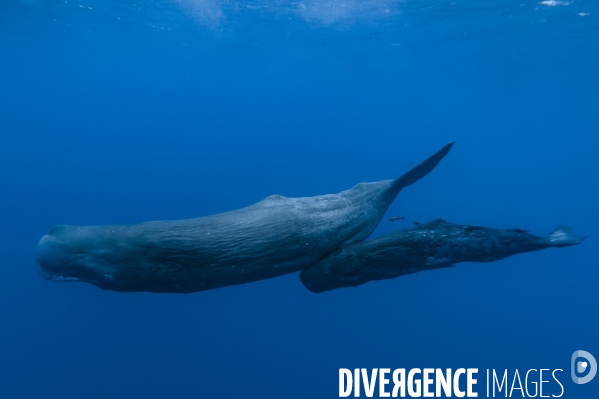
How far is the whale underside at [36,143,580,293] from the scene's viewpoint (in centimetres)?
491

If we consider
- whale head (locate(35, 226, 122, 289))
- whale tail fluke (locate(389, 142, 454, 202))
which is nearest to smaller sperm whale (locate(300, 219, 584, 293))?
whale tail fluke (locate(389, 142, 454, 202))

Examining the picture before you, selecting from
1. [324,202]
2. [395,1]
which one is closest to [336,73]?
[395,1]

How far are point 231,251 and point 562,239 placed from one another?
16.2 ft

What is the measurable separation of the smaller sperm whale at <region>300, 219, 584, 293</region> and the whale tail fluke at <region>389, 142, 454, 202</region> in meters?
0.99

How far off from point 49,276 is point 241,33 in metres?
27.4

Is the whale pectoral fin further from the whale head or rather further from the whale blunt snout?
the whale blunt snout

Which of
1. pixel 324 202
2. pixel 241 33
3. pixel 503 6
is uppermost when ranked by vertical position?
pixel 241 33

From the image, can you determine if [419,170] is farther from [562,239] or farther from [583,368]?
[583,368]

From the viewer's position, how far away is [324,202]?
6227 mm

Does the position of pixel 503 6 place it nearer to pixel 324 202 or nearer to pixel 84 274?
pixel 324 202

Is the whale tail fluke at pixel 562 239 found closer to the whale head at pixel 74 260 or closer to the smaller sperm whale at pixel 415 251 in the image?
the smaller sperm whale at pixel 415 251

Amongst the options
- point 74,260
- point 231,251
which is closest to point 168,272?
point 231,251

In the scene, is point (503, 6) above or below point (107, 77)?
below

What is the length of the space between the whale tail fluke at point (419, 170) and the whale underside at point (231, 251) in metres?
1.15
